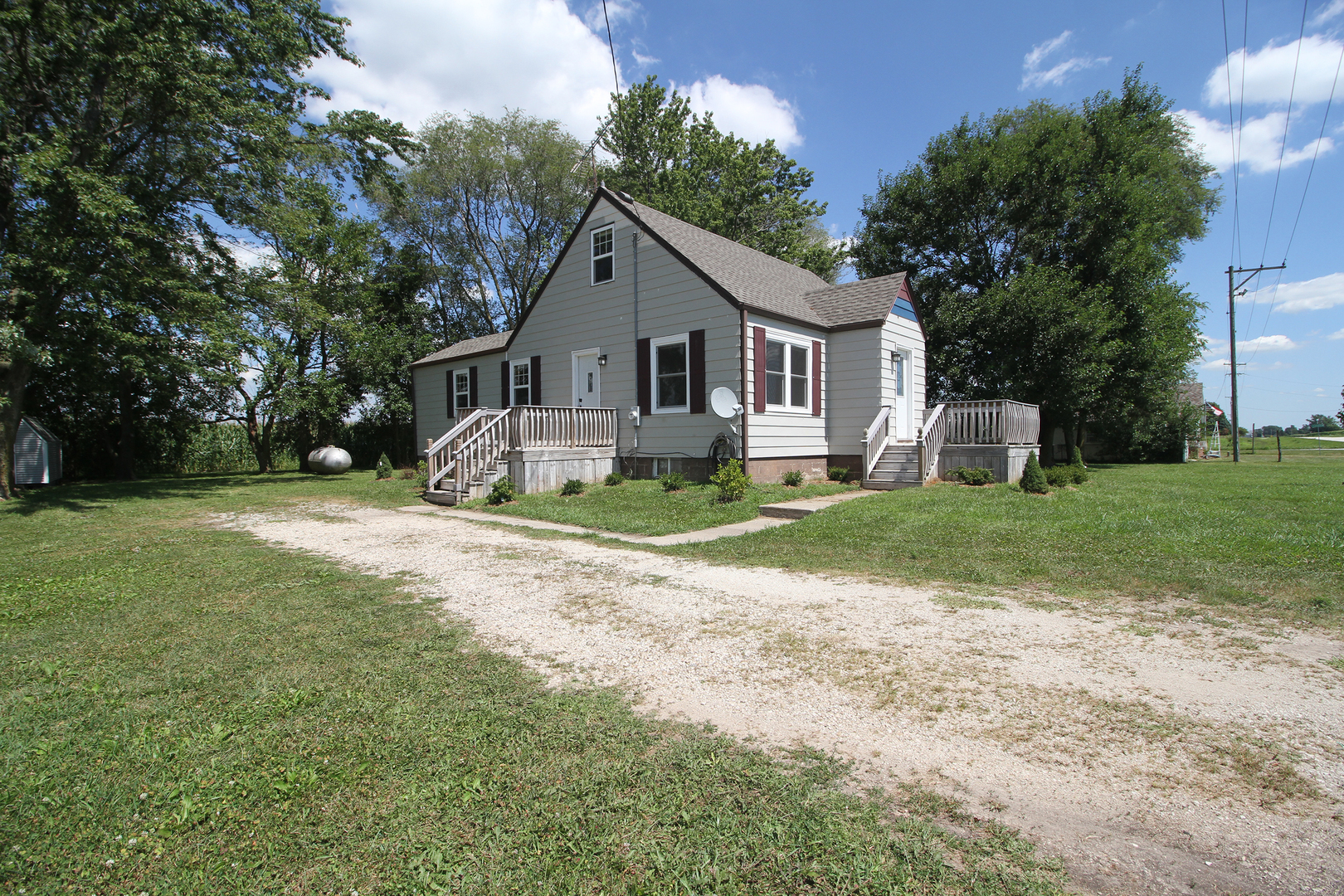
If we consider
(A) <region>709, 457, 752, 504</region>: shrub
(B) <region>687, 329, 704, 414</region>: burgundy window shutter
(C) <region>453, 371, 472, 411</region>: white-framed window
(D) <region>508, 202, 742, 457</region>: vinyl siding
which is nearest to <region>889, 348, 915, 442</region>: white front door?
(D) <region>508, 202, 742, 457</region>: vinyl siding

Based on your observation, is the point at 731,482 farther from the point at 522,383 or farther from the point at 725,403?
the point at 522,383

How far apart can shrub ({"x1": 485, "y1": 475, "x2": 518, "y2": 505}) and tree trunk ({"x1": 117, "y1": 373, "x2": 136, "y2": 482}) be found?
15461mm

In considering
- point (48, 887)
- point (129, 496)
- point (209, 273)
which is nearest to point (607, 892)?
point (48, 887)

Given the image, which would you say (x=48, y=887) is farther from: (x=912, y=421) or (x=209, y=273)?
(x=209, y=273)

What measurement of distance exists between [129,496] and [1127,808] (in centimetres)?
1775

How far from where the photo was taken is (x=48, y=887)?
6.68 ft

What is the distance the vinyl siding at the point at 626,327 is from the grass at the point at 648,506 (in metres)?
1.46

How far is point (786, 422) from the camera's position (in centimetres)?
1351

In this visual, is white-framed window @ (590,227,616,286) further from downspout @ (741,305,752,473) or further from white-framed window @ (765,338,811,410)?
white-framed window @ (765,338,811,410)

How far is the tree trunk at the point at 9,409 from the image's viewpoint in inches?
505

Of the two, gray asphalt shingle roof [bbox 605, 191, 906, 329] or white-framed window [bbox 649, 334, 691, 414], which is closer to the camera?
gray asphalt shingle roof [bbox 605, 191, 906, 329]

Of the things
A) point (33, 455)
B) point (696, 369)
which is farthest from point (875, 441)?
point (33, 455)

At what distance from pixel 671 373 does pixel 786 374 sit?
2.56m

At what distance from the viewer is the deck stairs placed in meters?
12.7
